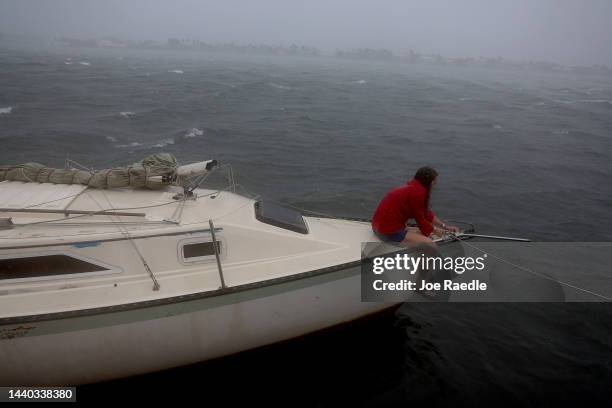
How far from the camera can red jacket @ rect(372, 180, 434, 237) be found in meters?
6.32

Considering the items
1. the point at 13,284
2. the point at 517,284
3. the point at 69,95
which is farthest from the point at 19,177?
the point at 69,95

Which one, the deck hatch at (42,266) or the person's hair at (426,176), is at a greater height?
the person's hair at (426,176)

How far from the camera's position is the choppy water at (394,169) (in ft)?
22.6

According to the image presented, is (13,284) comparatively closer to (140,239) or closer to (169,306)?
(140,239)

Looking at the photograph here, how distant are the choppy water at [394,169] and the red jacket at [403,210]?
221cm

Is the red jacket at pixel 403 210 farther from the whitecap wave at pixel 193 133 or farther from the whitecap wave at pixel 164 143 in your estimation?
the whitecap wave at pixel 193 133

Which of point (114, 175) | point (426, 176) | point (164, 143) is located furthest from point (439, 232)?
point (164, 143)

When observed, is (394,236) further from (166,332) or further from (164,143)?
(164,143)

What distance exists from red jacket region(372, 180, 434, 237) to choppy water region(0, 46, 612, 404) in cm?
221

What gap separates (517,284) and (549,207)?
25.9 ft

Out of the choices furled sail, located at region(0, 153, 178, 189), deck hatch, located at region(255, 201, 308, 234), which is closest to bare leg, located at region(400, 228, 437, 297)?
deck hatch, located at region(255, 201, 308, 234)

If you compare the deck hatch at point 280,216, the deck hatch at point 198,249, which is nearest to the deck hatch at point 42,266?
the deck hatch at point 198,249

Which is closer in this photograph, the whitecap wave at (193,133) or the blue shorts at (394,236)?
the blue shorts at (394,236)

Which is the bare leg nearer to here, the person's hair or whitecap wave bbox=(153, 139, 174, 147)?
the person's hair
